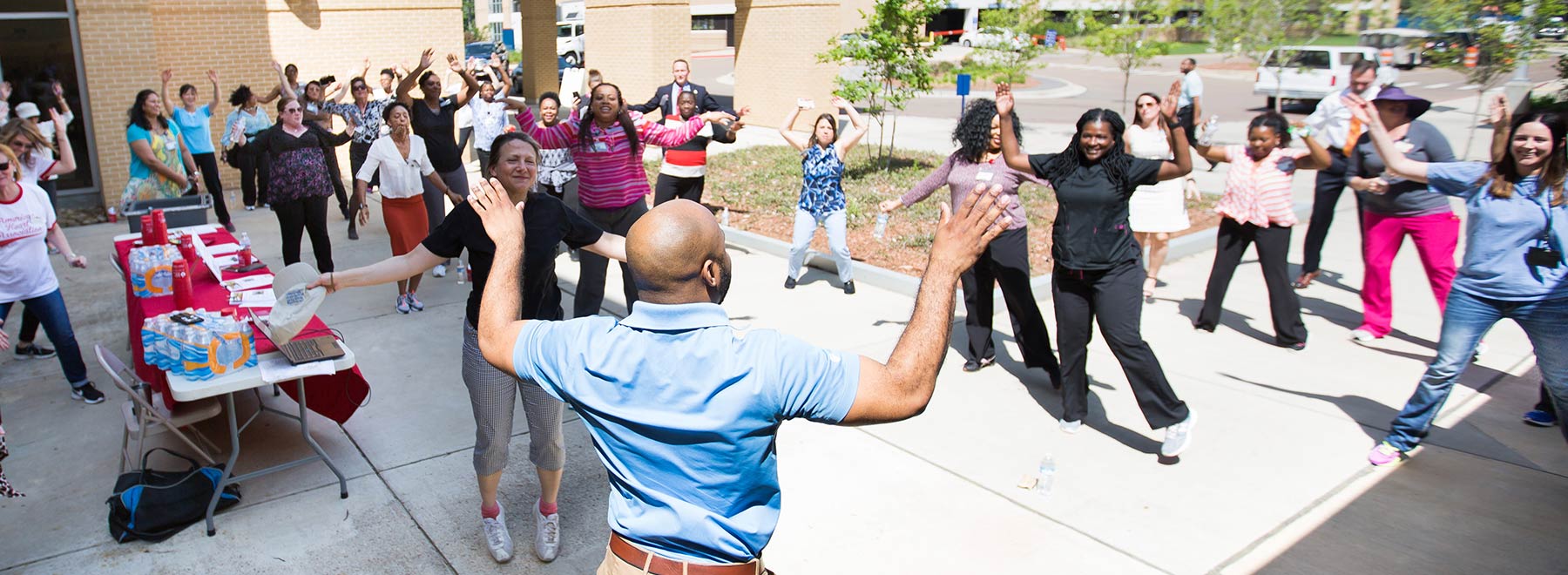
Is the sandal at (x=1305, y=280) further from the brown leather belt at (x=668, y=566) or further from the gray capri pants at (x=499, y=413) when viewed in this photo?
the brown leather belt at (x=668, y=566)

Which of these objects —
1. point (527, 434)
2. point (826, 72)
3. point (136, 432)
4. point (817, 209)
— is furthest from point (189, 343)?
point (826, 72)

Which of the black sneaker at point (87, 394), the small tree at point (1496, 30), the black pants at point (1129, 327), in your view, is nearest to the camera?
the black pants at point (1129, 327)

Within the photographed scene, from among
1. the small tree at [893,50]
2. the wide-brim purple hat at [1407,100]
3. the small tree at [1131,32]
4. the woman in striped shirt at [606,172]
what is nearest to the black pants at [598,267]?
the woman in striped shirt at [606,172]

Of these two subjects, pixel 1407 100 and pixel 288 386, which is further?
pixel 1407 100

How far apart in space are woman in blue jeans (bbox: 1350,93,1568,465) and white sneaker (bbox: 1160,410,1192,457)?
1.18 meters

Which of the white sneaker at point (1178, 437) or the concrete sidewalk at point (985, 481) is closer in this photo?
the concrete sidewalk at point (985, 481)

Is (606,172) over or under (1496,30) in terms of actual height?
under

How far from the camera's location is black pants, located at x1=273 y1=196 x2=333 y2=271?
8211 mm

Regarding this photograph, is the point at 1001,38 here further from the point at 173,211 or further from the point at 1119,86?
the point at 1119,86

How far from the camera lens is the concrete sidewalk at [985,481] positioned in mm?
4586

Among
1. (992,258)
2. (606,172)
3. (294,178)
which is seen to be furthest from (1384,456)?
(294,178)

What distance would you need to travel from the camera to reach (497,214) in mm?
2682

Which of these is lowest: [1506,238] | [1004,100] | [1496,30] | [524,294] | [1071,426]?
[1071,426]

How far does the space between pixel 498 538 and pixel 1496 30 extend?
16547 millimetres
